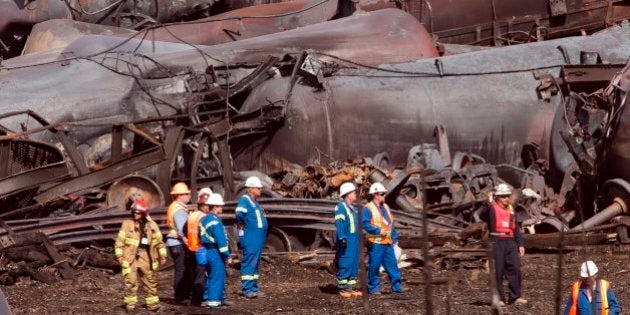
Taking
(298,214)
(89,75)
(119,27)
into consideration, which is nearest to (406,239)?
(298,214)

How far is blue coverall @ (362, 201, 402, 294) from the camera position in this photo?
527 inches

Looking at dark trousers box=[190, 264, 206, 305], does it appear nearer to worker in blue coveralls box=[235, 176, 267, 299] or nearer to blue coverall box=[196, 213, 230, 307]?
blue coverall box=[196, 213, 230, 307]

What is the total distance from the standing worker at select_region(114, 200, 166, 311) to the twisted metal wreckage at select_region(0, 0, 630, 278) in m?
4.18

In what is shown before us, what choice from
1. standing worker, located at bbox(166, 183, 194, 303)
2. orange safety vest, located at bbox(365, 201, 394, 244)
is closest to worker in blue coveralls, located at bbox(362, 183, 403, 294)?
orange safety vest, located at bbox(365, 201, 394, 244)

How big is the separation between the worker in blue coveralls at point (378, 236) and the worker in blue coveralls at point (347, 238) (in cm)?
15

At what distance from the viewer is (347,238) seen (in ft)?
44.1

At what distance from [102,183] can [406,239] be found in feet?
15.4

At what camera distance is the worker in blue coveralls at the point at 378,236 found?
13.4 m

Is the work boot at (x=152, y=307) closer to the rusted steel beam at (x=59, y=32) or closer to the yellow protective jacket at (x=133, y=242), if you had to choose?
the yellow protective jacket at (x=133, y=242)

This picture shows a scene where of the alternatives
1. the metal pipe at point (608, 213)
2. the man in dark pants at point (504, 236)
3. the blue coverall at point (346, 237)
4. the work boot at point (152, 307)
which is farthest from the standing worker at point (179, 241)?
the metal pipe at point (608, 213)

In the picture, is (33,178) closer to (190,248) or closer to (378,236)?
(190,248)

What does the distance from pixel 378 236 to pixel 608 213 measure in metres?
5.01

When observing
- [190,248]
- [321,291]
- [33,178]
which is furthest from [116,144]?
[190,248]

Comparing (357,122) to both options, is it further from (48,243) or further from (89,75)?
(48,243)
